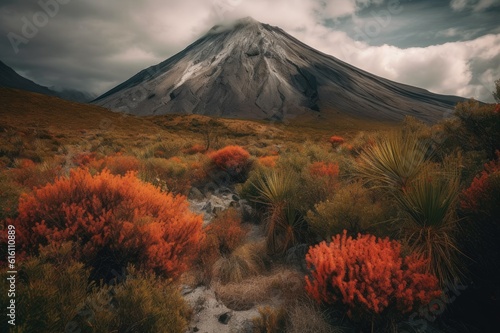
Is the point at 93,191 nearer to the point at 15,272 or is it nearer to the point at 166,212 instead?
the point at 166,212

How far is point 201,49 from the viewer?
19200 centimetres

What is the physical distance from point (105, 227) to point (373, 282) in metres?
3.08

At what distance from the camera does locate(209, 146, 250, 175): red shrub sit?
10.4 metres

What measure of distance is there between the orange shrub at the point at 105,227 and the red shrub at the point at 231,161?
6555mm

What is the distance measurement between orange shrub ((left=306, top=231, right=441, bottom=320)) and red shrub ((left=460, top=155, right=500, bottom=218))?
972mm

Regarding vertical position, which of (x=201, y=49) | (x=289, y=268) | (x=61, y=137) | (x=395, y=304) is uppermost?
(x=201, y=49)

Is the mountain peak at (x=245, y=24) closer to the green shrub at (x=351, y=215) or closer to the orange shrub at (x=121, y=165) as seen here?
the orange shrub at (x=121, y=165)

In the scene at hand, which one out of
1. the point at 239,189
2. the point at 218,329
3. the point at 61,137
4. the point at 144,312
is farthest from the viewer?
the point at 61,137

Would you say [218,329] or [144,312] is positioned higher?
[144,312]

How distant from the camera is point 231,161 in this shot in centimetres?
1030

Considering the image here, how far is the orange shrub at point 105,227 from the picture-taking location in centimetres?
313

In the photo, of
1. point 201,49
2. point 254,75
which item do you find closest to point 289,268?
point 254,75

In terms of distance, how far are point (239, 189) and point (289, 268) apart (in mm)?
3733

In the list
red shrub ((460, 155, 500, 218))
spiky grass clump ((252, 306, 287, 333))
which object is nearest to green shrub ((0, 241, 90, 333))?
spiky grass clump ((252, 306, 287, 333))
